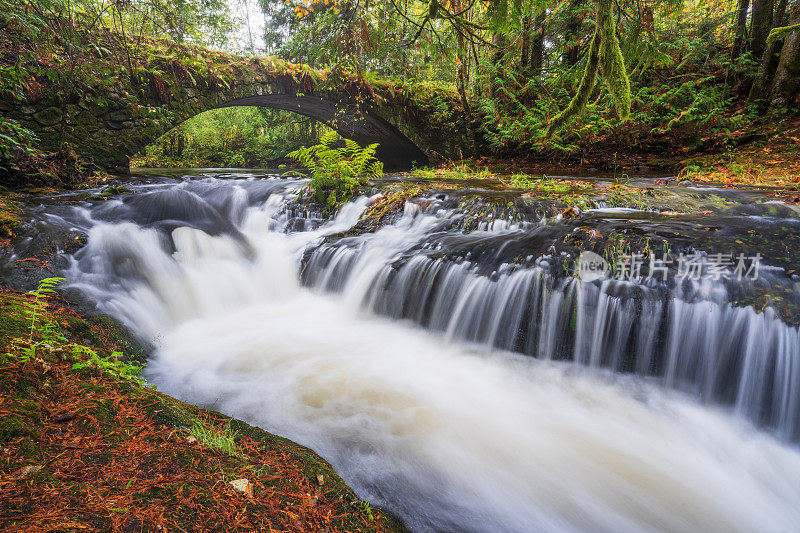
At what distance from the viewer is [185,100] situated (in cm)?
977

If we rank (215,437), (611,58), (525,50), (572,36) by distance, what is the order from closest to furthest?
(215,437) → (611,58) → (572,36) → (525,50)

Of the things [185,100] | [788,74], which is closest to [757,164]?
[788,74]

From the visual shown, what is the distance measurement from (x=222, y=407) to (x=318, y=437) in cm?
87

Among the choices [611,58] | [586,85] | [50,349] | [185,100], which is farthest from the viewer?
[185,100]

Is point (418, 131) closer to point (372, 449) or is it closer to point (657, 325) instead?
point (657, 325)

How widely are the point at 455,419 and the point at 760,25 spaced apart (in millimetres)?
13798

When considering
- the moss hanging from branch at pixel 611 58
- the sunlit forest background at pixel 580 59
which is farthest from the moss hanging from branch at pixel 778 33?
the moss hanging from branch at pixel 611 58

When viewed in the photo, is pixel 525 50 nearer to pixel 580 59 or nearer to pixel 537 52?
pixel 537 52

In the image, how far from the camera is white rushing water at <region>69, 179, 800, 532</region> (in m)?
2.24

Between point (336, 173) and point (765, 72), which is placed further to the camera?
point (765, 72)

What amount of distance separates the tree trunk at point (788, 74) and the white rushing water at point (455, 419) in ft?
33.5

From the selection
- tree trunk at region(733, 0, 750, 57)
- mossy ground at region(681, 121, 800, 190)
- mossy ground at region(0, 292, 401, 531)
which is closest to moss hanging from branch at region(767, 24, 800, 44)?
tree trunk at region(733, 0, 750, 57)

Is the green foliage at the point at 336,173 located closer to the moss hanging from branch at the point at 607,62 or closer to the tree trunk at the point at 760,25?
the moss hanging from branch at the point at 607,62

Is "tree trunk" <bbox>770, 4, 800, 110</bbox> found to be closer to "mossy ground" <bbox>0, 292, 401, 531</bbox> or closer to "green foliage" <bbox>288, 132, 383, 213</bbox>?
"green foliage" <bbox>288, 132, 383, 213</bbox>
